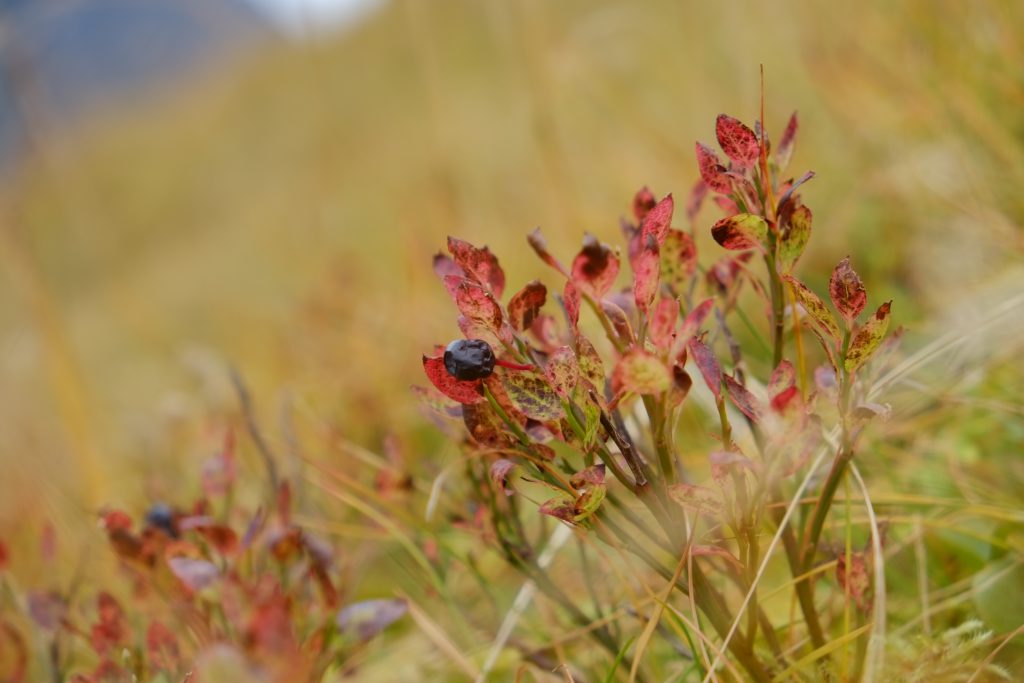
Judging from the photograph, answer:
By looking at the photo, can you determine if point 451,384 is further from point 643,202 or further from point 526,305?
point 643,202

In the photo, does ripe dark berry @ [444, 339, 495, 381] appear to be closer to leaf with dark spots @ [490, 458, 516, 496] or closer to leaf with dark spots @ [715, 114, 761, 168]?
leaf with dark spots @ [490, 458, 516, 496]

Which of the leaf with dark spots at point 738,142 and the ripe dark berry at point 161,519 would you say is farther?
the ripe dark berry at point 161,519

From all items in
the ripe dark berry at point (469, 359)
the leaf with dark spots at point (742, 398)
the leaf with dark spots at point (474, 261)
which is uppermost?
the leaf with dark spots at point (474, 261)

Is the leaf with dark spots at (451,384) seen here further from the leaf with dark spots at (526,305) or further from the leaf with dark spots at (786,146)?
the leaf with dark spots at (786,146)

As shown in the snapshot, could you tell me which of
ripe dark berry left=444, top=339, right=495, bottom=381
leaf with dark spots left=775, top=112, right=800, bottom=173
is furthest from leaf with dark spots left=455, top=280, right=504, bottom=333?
leaf with dark spots left=775, top=112, right=800, bottom=173

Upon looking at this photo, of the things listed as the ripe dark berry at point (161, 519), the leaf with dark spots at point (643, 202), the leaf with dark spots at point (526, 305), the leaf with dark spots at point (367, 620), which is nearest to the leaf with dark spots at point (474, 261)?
the leaf with dark spots at point (526, 305)

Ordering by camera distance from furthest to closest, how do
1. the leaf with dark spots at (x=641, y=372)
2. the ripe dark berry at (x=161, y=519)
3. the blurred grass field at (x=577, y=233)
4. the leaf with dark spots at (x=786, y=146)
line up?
the blurred grass field at (x=577, y=233), the ripe dark berry at (x=161, y=519), the leaf with dark spots at (x=786, y=146), the leaf with dark spots at (x=641, y=372)

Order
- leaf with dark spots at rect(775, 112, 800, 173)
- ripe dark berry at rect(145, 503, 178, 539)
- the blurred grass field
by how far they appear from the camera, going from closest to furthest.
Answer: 1. leaf with dark spots at rect(775, 112, 800, 173)
2. ripe dark berry at rect(145, 503, 178, 539)
3. the blurred grass field

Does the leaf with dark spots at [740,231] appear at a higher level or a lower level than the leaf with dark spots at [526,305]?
lower
